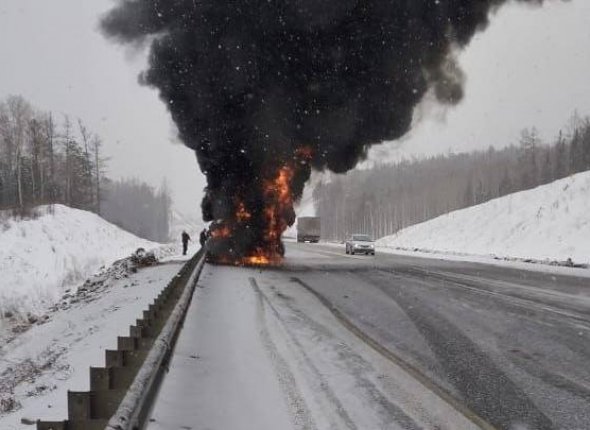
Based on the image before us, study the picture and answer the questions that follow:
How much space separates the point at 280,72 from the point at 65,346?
16803mm

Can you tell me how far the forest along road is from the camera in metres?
4.57

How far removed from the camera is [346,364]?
6.26 m

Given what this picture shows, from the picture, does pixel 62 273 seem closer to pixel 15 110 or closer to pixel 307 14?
pixel 307 14

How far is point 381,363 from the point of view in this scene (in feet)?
20.7

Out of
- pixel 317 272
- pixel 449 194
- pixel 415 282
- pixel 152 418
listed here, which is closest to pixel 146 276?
pixel 317 272

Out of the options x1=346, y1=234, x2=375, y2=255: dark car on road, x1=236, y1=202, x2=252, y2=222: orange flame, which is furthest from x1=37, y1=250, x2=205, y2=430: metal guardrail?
x1=346, y1=234, x2=375, y2=255: dark car on road

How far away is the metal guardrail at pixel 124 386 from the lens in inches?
109

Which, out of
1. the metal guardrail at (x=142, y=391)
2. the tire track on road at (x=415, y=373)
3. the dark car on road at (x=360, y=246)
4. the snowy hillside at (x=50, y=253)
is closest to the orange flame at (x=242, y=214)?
the snowy hillside at (x=50, y=253)

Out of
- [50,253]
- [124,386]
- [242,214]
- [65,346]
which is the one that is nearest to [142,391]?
[124,386]

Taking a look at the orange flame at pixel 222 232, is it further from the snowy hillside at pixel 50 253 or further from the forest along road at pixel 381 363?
the forest along road at pixel 381 363

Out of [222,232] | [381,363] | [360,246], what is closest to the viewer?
[381,363]

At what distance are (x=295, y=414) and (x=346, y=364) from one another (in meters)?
1.76

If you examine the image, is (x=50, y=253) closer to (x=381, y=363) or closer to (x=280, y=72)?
(x=280, y=72)

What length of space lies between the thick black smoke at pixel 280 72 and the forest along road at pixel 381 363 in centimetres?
1259
